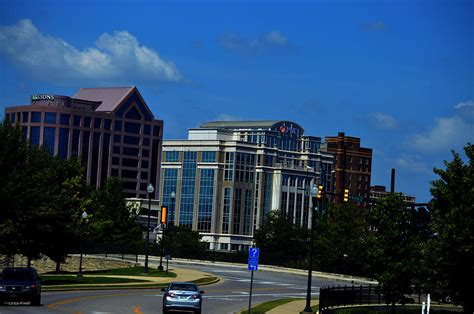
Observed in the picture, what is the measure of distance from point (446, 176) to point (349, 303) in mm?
13214

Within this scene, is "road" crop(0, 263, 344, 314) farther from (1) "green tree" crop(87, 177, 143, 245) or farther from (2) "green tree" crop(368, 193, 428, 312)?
(1) "green tree" crop(87, 177, 143, 245)

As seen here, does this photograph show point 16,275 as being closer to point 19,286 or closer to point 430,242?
point 19,286

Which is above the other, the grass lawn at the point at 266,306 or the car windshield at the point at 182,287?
the car windshield at the point at 182,287

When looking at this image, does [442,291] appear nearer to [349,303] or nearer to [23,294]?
[349,303]

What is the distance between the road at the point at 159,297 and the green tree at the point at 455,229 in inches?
424

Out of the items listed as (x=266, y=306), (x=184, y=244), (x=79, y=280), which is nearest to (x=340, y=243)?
(x=184, y=244)

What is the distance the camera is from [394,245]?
58969mm

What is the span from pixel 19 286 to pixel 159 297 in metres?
15.0

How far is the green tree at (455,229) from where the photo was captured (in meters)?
47.7

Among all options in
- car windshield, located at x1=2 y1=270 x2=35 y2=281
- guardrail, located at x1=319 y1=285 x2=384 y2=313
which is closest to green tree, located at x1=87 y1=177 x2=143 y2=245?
guardrail, located at x1=319 y1=285 x2=384 y2=313

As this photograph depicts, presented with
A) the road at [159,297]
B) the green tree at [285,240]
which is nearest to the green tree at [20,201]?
the road at [159,297]

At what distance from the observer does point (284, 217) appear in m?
162

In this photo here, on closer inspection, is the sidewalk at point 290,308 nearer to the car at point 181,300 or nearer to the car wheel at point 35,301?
the car at point 181,300

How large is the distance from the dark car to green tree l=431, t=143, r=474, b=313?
Result: 17.6 m
